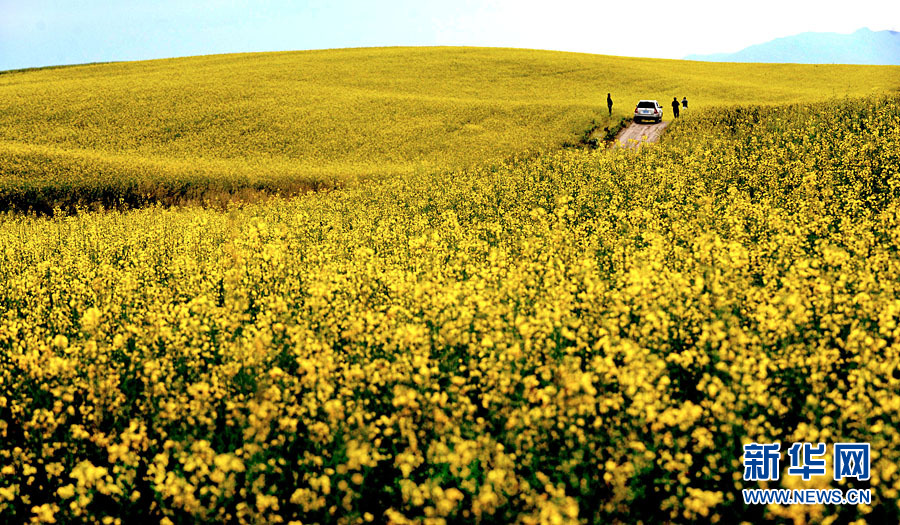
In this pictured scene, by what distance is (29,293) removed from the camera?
10.4 m

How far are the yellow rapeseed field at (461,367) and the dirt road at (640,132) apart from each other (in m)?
16.7

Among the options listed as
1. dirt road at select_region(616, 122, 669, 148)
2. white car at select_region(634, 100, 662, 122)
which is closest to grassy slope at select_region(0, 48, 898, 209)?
white car at select_region(634, 100, 662, 122)

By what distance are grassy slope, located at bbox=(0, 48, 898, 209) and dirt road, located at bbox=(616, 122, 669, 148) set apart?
8.52 ft

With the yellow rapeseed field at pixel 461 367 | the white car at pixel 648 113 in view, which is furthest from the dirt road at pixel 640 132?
the yellow rapeseed field at pixel 461 367

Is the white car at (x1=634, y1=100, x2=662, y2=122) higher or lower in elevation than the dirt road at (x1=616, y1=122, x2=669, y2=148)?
higher

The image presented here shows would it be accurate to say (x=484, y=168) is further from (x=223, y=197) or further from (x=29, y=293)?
(x=29, y=293)

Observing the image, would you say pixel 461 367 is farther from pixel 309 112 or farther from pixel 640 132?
pixel 309 112

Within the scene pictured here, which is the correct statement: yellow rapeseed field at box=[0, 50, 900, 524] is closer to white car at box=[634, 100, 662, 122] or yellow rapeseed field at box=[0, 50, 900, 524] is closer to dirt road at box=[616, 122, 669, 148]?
dirt road at box=[616, 122, 669, 148]

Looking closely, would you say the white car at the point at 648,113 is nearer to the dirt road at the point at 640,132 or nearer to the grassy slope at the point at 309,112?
the dirt road at the point at 640,132

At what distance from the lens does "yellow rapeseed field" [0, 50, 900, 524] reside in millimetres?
4605

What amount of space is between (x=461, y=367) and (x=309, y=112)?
127ft

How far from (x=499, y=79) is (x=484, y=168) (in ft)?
111

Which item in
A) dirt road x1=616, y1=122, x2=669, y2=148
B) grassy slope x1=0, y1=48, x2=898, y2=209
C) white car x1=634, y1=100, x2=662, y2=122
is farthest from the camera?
white car x1=634, y1=100, x2=662, y2=122

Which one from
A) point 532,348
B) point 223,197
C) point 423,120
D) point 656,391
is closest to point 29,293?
point 532,348
